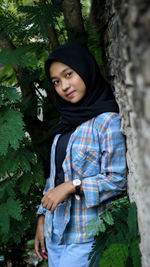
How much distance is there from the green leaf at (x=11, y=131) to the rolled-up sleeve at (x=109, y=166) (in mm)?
644

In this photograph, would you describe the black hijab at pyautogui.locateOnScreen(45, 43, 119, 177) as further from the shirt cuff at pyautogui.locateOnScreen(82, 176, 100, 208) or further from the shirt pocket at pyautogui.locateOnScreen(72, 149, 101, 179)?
the shirt cuff at pyautogui.locateOnScreen(82, 176, 100, 208)

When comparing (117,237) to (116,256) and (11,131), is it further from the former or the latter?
(11,131)

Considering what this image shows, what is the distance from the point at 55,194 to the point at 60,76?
981mm

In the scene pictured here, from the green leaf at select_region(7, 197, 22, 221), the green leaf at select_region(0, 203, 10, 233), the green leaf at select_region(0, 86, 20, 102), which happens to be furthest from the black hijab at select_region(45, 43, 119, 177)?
the green leaf at select_region(0, 203, 10, 233)

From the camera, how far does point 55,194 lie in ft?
6.55

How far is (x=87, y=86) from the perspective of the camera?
2.16 metres

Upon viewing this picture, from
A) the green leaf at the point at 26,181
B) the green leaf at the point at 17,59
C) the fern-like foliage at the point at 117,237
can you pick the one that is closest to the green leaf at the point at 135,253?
the fern-like foliage at the point at 117,237

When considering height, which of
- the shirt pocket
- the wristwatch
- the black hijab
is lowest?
the wristwatch

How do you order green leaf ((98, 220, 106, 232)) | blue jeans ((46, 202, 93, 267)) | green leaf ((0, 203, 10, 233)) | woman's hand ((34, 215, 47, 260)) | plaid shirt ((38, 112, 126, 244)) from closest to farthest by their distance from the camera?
1. green leaf ((98, 220, 106, 232))
2. plaid shirt ((38, 112, 126, 244))
3. blue jeans ((46, 202, 93, 267))
4. green leaf ((0, 203, 10, 233))
5. woman's hand ((34, 215, 47, 260))

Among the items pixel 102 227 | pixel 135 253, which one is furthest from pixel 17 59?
pixel 135 253

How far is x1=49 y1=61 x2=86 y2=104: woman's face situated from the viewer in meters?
2.13

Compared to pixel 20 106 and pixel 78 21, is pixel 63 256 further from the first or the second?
pixel 78 21

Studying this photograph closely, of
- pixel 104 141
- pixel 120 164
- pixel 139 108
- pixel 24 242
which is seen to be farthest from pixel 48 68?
pixel 24 242

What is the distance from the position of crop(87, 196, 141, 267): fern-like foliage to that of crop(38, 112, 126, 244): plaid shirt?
Answer: 0.13 metres
